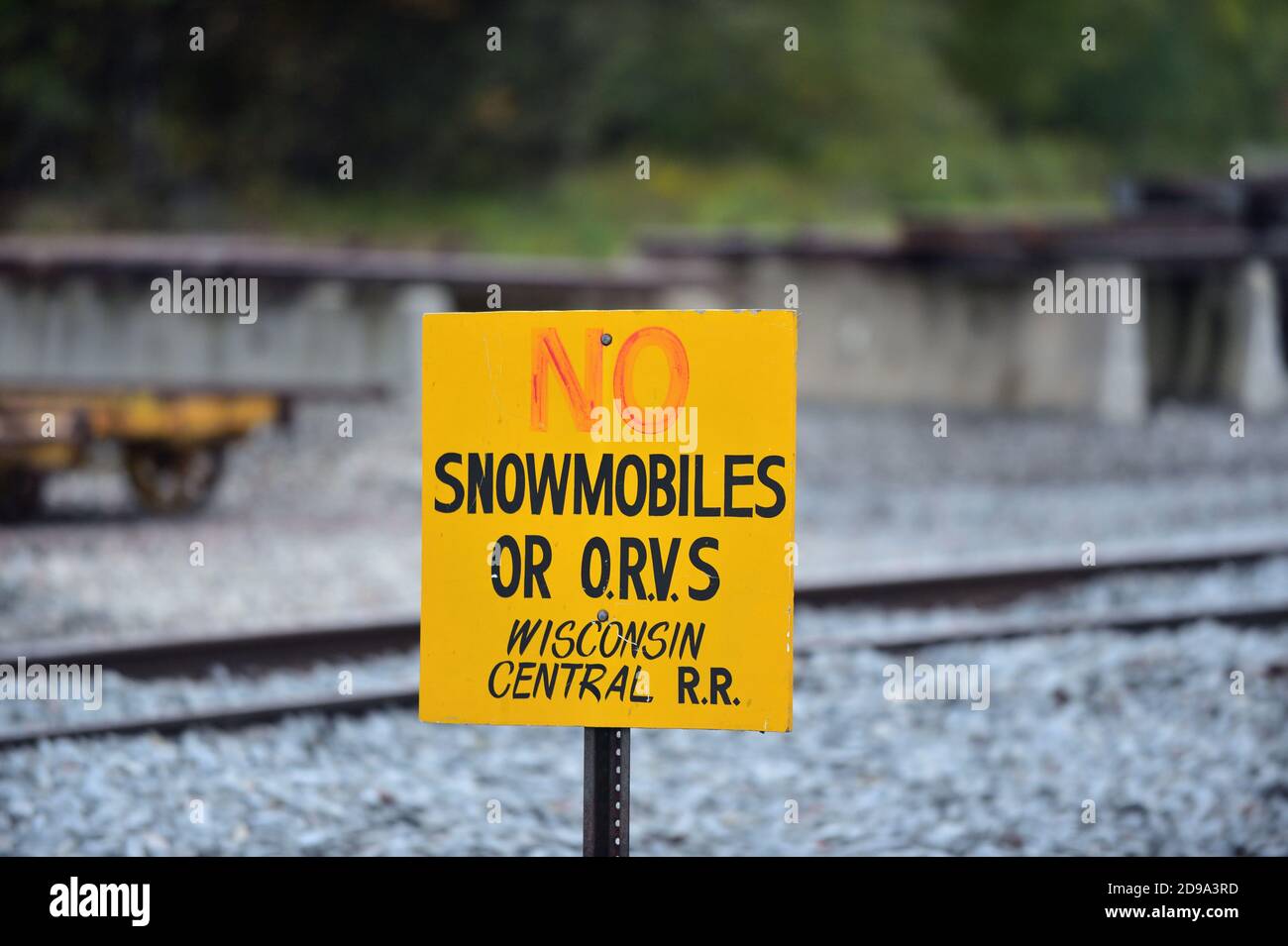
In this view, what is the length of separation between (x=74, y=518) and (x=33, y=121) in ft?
60.6

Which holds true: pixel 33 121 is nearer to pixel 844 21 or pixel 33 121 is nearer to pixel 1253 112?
pixel 844 21

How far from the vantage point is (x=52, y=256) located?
13039 millimetres

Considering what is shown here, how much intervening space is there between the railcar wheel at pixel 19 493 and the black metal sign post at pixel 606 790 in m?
7.49

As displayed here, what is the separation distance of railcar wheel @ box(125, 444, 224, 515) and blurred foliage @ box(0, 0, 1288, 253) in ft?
43.7

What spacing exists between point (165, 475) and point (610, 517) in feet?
26.2

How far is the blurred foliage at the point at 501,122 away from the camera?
25.5 metres

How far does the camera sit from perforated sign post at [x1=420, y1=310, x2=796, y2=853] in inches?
105
